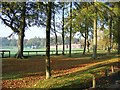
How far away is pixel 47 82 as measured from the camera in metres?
15.0

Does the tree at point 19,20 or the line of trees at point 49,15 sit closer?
the line of trees at point 49,15

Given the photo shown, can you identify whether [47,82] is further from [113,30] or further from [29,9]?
[113,30]

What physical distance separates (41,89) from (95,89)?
2473 mm

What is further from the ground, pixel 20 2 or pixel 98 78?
pixel 20 2

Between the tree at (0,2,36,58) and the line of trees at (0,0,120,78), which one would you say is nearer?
the line of trees at (0,0,120,78)

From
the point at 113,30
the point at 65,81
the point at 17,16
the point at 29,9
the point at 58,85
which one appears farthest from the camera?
the point at 113,30

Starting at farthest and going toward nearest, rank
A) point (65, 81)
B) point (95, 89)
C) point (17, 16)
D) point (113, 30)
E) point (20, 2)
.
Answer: point (113, 30)
point (17, 16)
point (20, 2)
point (65, 81)
point (95, 89)

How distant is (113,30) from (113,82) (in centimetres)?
3604

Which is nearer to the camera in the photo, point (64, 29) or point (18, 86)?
point (18, 86)

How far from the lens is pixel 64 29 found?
51312 millimetres

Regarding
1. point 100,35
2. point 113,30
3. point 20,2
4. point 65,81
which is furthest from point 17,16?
point 100,35

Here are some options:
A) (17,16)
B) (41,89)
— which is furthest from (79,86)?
(17,16)

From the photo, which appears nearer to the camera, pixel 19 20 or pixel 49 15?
pixel 49 15

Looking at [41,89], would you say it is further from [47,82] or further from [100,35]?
[100,35]
